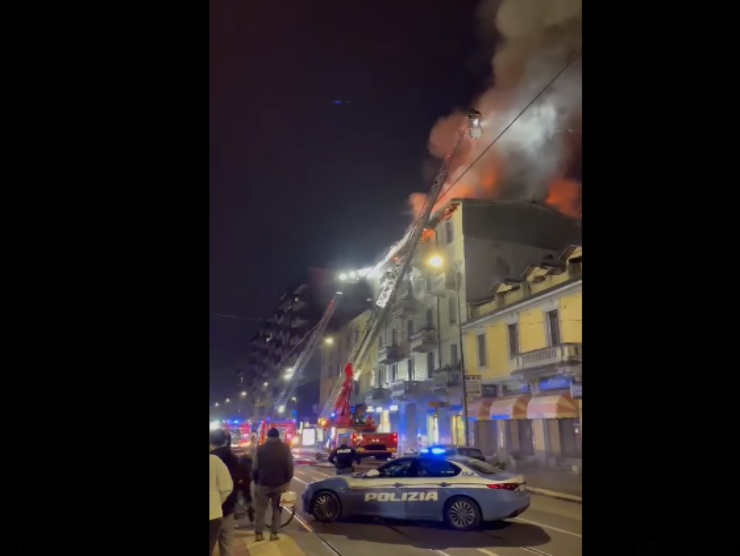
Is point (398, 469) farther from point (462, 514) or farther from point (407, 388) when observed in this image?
point (407, 388)

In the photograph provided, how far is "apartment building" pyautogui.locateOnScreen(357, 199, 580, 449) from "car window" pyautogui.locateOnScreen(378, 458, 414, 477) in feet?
64.7

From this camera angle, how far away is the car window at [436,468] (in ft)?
33.7

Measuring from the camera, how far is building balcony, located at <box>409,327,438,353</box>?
1407 inches

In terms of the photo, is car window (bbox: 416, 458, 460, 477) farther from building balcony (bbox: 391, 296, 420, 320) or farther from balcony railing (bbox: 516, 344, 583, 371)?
building balcony (bbox: 391, 296, 420, 320)

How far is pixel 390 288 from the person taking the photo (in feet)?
105

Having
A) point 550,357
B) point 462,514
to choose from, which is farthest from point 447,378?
point 462,514

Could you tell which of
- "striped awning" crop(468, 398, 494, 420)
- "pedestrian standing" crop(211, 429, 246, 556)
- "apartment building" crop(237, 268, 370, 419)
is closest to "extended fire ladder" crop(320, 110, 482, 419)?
"striped awning" crop(468, 398, 494, 420)

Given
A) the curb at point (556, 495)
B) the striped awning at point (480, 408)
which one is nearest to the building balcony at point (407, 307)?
the striped awning at point (480, 408)

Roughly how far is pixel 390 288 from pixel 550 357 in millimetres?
10492
